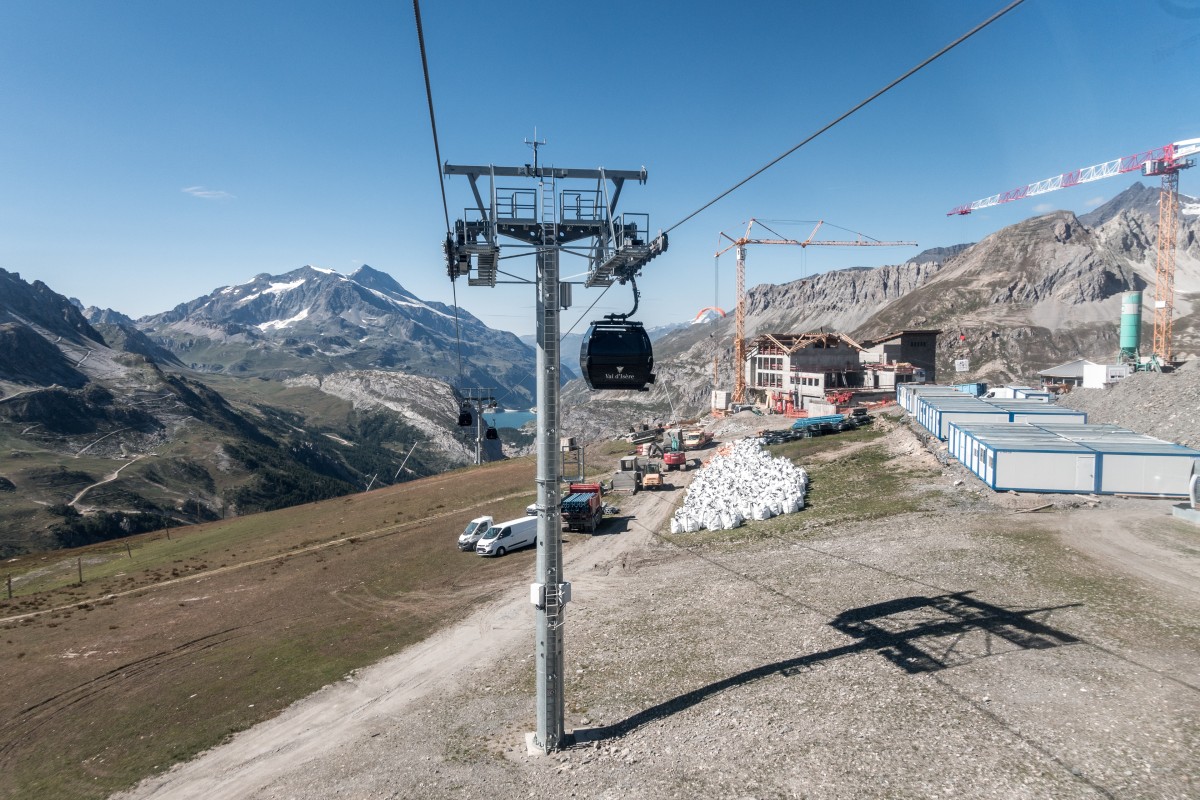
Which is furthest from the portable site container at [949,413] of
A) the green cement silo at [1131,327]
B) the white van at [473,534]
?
the green cement silo at [1131,327]

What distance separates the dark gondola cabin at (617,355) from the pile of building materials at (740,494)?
22634 millimetres

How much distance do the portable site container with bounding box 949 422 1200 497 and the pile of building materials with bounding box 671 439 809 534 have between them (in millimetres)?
11343

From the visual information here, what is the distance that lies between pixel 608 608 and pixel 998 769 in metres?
16.4

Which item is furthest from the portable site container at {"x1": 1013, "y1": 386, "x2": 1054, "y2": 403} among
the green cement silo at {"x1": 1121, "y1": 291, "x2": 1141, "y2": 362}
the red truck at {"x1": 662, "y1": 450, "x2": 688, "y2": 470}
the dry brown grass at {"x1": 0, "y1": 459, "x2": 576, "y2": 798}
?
the dry brown grass at {"x1": 0, "y1": 459, "x2": 576, "y2": 798}

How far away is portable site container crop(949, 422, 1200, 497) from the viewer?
32.2 m

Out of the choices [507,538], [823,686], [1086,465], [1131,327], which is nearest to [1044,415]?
[1086,465]

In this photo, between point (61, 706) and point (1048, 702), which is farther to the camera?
point (61, 706)

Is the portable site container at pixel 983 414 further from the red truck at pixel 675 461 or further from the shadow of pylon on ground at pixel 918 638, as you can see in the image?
the shadow of pylon on ground at pixel 918 638

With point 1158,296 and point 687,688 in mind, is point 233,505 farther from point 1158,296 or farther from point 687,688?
point 1158,296

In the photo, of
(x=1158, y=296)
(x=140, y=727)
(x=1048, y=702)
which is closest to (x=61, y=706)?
(x=140, y=727)

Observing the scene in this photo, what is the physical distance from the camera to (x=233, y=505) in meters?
183

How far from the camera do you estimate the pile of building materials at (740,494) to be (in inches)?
1526

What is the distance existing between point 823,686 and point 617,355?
37.1 feet

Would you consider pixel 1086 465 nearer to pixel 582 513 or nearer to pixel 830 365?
pixel 582 513
